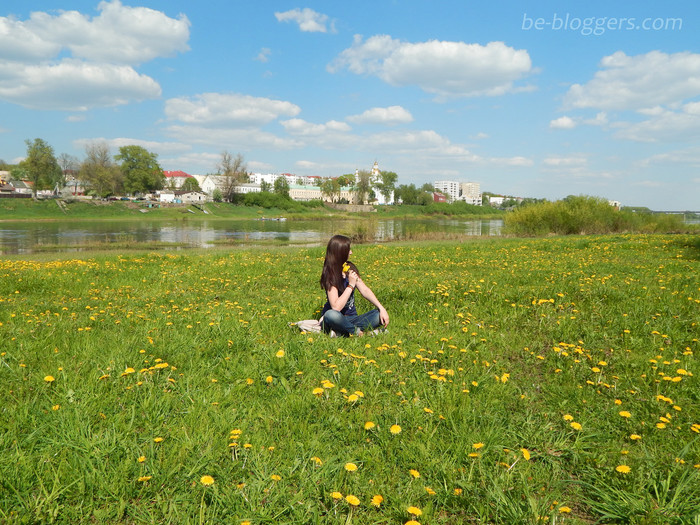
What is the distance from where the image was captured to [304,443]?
130 inches

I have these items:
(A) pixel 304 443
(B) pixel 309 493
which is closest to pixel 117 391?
(A) pixel 304 443

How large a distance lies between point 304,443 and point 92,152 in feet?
387

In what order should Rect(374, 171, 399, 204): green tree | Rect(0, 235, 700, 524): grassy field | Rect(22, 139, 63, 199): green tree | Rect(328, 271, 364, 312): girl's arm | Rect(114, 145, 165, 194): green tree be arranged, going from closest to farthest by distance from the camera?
Rect(0, 235, 700, 524): grassy field < Rect(328, 271, 364, 312): girl's arm < Rect(22, 139, 63, 199): green tree < Rect(114, 145, 165, 194): green tree < Rect(374, 171, 399, 204): green tree

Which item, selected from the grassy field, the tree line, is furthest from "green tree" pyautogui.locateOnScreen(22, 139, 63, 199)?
the grassy field

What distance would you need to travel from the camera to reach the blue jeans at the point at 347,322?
5.81 meters

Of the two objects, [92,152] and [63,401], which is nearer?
[63,401]

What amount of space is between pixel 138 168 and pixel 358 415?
401ft

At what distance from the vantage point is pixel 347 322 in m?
5.86

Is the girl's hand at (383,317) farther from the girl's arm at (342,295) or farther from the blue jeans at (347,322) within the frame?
the girl's arm at (342,295)

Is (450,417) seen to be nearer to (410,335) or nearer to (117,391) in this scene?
(410,335)

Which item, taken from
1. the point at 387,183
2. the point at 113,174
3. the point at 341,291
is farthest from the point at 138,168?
the point at 341,291

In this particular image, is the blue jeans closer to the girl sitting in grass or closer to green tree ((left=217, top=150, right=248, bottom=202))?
the girl sitting in grass

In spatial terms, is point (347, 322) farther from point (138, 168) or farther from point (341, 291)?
point (138, 168)

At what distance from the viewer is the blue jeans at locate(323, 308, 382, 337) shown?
229 inches
